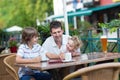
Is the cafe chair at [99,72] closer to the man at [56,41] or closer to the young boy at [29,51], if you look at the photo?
the young boy at [29,51]

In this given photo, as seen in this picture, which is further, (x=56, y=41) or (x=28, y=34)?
(x=56, y=41)

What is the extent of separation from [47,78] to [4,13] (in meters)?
37.0

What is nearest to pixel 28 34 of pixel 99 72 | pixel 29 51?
pixel 29 51

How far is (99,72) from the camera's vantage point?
10.5 ft

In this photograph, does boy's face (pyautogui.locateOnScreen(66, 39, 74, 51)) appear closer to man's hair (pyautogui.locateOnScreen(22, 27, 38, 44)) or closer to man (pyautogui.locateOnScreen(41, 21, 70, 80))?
man (pyautogui.locateOnScreen(41, 21, 70, 80))

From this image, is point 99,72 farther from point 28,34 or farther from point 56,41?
point 56,41

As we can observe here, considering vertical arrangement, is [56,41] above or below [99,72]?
above

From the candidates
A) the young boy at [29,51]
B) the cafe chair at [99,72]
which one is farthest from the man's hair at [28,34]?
the cafe chair at [99,72]

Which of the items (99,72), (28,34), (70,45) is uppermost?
(28,34)

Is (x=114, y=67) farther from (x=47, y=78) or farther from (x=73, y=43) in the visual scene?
(x=47, y=78)

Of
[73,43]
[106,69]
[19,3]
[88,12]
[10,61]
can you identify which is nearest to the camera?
[106,69]

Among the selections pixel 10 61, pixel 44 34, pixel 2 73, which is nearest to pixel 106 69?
pixel 10 61

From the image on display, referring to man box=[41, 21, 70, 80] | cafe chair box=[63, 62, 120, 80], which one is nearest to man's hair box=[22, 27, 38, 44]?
man box=[41, 21, 70, 80]

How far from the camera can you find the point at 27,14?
126ft
